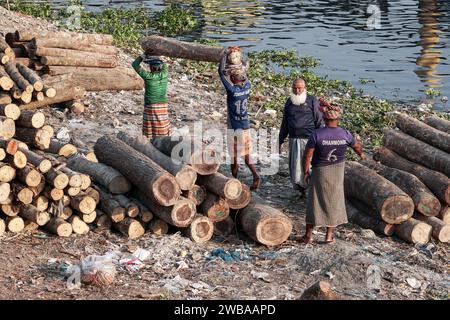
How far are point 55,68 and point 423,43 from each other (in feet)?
59.8

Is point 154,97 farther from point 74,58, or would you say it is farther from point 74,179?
point 74,58

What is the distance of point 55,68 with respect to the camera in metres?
16.4

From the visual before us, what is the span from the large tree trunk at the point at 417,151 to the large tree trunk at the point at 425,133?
0.10 m

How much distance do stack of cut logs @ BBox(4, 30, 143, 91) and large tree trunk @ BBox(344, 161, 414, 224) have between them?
23.5 ft

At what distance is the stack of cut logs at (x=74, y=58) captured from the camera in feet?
53.4

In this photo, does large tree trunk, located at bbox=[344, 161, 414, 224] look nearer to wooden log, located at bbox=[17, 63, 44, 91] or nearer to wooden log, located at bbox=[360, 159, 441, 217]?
wooden log, located at bbox=[360, 159, 441, 217]

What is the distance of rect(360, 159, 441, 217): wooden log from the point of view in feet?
36.4

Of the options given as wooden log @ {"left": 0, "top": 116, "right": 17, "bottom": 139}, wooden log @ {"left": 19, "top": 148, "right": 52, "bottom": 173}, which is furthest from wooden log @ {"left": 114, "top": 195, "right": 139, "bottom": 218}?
wooden log @ {"left": 0, "top": 116, "right": 17, "bottom": 139}

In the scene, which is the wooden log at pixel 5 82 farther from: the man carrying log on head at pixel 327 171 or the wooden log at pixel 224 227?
the man carrying log on head at pixel 327 171

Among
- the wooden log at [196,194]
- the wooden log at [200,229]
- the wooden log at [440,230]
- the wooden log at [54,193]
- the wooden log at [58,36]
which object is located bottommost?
the wooden log at [440,230]

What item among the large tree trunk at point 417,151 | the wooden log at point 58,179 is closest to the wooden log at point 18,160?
the wooden log at point 58,179
